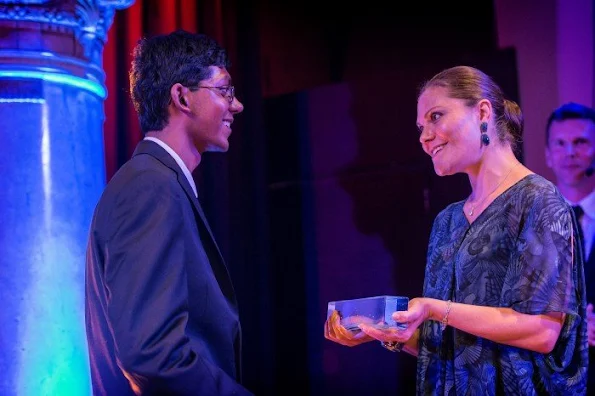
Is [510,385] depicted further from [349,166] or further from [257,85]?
[257,85]

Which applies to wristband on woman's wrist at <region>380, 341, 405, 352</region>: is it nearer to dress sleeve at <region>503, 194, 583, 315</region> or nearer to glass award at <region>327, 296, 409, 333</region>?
glass award at <region>327, 296, 409, 333</region>

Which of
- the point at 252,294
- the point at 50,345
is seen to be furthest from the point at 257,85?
the point at 50,345

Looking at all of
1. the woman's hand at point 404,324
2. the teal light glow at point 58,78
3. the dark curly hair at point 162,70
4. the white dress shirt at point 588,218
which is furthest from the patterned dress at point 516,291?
the teal light glow at point 58,78

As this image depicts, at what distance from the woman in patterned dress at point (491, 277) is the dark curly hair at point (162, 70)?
0.65 meters

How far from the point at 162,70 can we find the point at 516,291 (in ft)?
3.25

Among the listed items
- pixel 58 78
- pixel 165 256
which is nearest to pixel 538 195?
pixel 165 256

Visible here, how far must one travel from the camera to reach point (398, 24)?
506cm

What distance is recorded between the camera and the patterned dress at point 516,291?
1.65 metres

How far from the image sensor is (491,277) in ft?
5.71

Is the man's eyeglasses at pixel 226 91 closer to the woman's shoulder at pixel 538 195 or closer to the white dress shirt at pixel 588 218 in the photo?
the woman's shoulder at pixel 538 195

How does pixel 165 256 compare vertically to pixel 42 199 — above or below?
below

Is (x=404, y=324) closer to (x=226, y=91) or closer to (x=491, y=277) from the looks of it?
(x=491, y=277)

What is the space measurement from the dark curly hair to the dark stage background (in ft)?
5.70

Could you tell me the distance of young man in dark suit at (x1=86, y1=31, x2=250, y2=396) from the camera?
4.34ft
